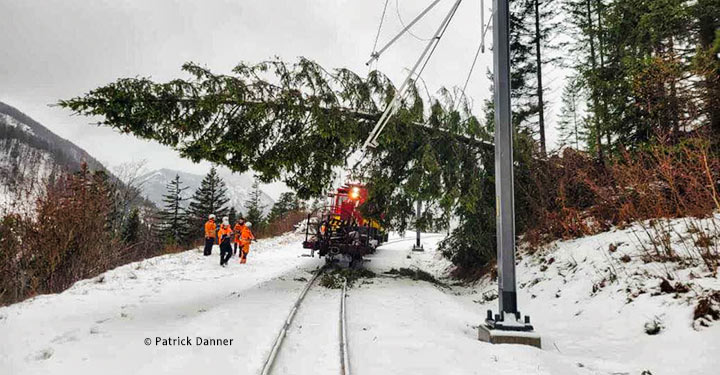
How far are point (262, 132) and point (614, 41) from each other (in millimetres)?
12558

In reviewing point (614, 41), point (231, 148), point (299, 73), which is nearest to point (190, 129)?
point (231, 148)

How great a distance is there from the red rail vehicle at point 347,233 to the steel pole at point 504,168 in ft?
20.2

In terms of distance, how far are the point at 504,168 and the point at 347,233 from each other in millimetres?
7652

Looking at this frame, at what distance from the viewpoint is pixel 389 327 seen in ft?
18.3

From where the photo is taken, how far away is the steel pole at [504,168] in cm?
524

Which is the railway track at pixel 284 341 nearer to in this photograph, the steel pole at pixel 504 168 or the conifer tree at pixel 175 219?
the steel pole at pixel 504 168

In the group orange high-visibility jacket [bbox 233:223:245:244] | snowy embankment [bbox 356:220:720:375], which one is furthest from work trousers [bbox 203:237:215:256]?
snowy embankment [bbox 356:220:720:375]

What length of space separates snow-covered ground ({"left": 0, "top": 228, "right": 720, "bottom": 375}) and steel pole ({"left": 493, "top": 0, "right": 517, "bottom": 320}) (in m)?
0.96

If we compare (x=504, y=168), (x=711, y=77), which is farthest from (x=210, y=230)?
(x=711, y=77)

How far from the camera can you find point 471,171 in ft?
30.5

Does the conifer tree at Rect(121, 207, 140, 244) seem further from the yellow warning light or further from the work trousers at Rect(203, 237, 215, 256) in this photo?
the yellow warning light

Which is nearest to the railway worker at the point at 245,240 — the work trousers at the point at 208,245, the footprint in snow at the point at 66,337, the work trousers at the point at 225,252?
the work trousers at the point at 225,252

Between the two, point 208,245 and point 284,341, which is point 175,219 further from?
point 284,341

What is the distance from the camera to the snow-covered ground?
4.10m
